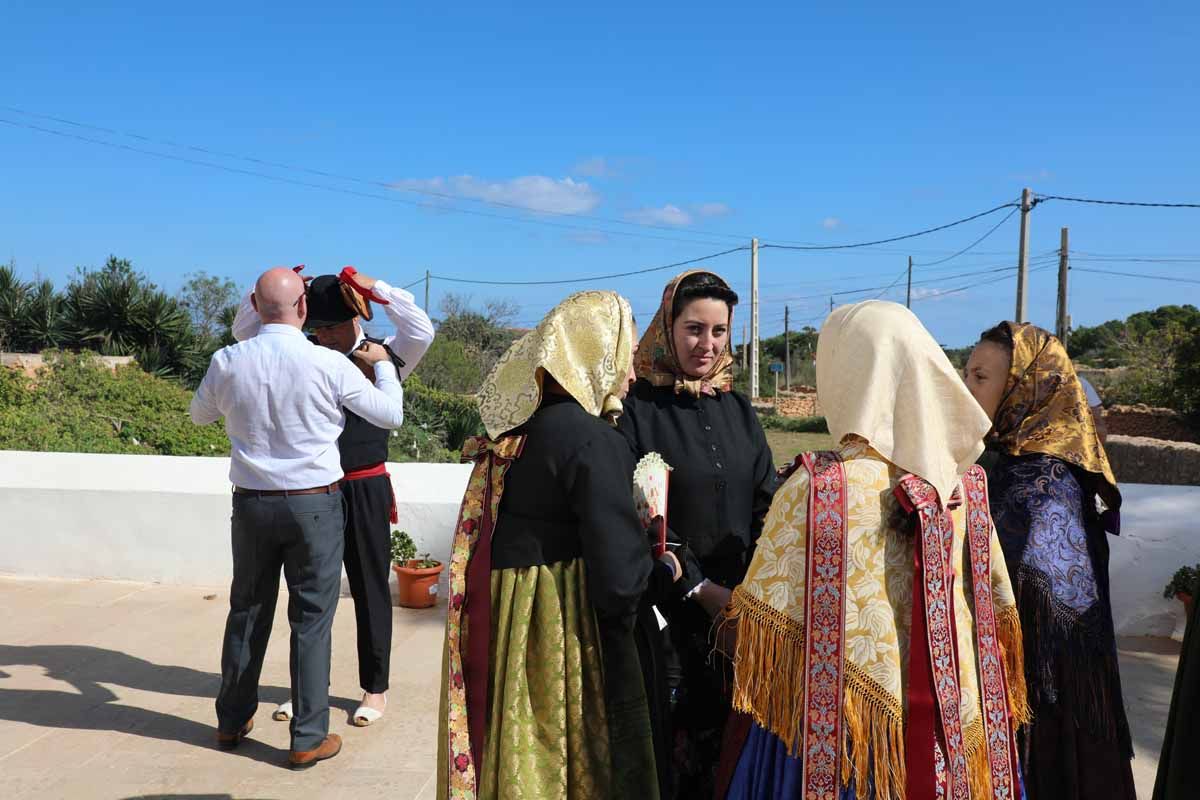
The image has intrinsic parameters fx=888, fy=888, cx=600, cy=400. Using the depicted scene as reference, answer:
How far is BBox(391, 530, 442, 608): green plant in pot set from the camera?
505 cm

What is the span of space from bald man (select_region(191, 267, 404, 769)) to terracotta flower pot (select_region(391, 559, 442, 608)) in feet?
5.46

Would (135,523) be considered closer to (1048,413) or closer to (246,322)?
(246,322)

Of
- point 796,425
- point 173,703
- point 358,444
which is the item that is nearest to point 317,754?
point 173,703

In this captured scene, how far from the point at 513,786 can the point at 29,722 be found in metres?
2.71

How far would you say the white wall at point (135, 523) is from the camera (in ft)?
17.5

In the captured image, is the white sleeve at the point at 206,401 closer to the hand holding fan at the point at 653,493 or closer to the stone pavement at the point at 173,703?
the stone pavement at the point at 173,703

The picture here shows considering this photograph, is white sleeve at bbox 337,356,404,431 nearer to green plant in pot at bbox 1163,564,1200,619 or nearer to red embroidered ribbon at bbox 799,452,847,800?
red embroidered ribbon at bbox 799,452,847,800

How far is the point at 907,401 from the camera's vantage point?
1.88 meters

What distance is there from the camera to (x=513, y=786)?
2.02 m

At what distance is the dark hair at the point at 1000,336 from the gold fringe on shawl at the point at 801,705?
42.6 inches

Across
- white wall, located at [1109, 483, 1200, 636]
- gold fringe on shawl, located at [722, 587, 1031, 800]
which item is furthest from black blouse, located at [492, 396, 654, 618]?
white wall, located at [1109, 483, 1200, 636]

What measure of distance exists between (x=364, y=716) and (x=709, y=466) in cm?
206

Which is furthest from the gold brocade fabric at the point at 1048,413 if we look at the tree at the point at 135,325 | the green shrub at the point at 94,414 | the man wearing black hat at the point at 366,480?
the tree at the point at 135,325

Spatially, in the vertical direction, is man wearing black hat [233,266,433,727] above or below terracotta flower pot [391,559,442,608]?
above
